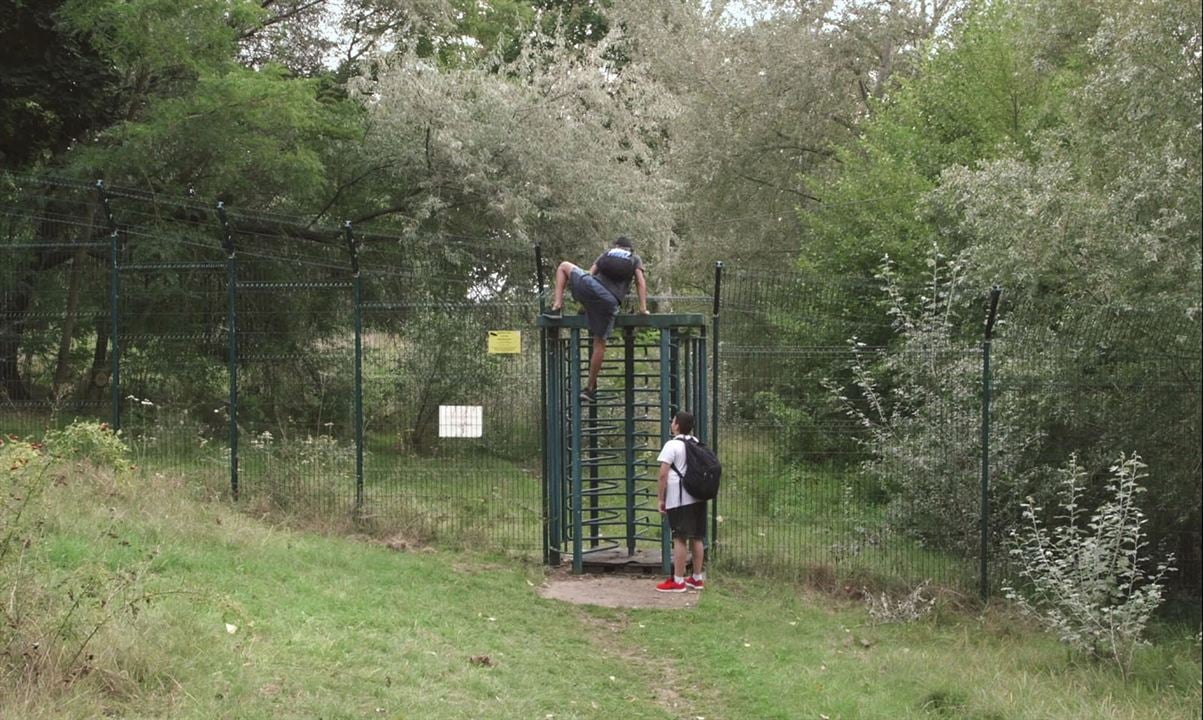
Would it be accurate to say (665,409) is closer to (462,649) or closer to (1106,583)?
(462,649)

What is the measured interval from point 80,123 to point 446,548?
354 inches

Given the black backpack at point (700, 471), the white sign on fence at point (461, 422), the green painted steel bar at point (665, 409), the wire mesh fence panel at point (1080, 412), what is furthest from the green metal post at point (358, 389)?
the wire mesh fence panel at point (1080, 412)

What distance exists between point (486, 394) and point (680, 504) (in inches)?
108

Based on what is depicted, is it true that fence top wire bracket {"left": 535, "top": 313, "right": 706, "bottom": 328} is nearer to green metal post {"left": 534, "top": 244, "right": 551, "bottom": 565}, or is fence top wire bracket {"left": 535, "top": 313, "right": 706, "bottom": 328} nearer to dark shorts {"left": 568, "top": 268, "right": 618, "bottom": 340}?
dark shorts {"left": 568, "top": 268, "right": 618, "bottom": 340}

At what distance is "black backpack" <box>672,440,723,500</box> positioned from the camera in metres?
9.09

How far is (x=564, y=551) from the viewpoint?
34.9ft

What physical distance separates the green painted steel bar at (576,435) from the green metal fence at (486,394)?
86 centimetres

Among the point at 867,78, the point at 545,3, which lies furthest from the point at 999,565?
the point at 545,3

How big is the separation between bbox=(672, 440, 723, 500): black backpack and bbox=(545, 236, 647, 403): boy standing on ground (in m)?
1.36

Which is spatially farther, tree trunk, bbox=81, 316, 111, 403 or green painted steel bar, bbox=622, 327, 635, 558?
tree trunk, bbox=81, 316, 111, 403

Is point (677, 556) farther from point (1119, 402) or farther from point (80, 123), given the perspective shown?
point (80, 123)

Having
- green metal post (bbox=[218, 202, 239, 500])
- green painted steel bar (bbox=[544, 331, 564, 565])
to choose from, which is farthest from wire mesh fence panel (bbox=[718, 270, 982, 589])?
green metal post (bbox=[218, 202, 239, 500])

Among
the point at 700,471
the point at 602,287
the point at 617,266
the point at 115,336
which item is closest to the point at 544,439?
the point at 602,287

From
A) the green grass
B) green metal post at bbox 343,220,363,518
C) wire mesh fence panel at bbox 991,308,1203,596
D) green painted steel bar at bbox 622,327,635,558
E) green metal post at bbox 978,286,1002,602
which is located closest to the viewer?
the green grass
